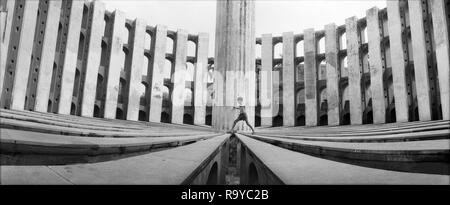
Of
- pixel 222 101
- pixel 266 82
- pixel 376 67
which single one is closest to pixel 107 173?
pixel 222 101

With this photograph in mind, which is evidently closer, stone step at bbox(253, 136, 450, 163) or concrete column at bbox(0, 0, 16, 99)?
stone step at bbox(253, 136, 450, 163)

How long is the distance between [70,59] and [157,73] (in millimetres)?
6549

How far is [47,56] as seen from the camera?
557 inches

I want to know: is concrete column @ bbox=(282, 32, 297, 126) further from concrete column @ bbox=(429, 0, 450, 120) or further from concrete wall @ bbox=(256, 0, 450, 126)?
concrete column @ bbox=(429, 0, 450, 120)

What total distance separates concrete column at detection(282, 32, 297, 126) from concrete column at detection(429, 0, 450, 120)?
10.2m

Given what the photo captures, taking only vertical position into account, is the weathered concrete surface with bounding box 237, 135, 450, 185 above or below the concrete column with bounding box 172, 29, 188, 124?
below

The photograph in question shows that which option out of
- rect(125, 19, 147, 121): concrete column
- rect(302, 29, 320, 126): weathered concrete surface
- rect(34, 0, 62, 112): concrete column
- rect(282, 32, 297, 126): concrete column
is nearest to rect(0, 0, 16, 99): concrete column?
rect(34, 0, 62, 112): concrete column

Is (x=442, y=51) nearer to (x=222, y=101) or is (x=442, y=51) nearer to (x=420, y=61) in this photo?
(x=420, y=61)

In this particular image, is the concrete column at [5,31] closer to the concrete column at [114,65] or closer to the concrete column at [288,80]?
the concrete column at [114,65]

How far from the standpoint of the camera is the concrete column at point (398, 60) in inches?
636

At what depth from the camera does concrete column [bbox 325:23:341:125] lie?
814 inches

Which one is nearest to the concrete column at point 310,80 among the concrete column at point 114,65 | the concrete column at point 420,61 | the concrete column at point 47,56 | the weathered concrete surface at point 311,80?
the weathered concrete surface at point 311,80

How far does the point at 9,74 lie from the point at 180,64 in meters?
13.1
